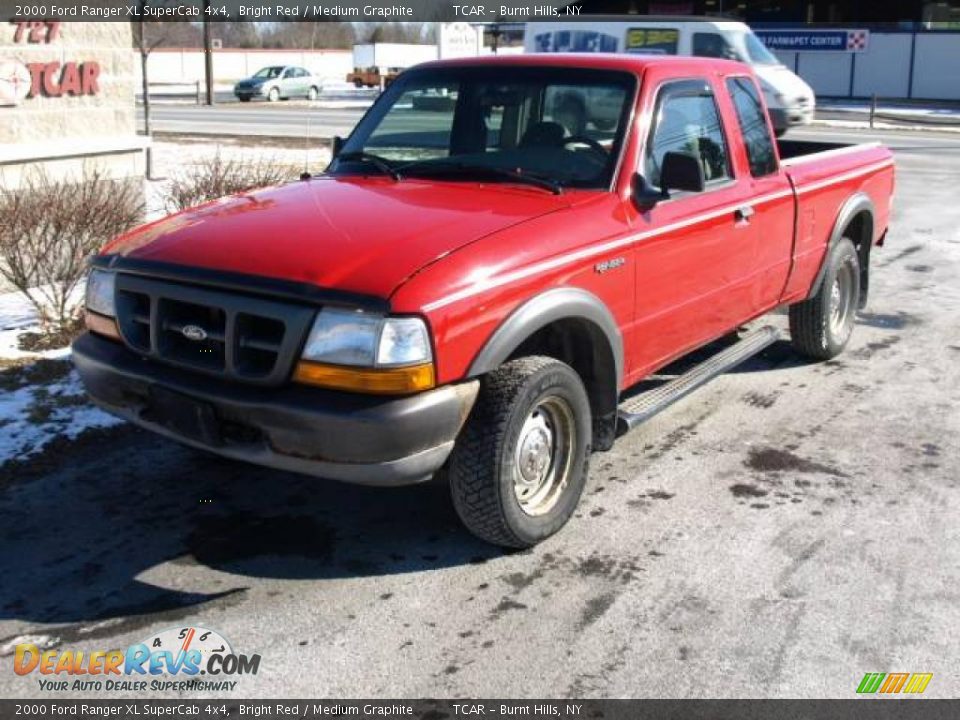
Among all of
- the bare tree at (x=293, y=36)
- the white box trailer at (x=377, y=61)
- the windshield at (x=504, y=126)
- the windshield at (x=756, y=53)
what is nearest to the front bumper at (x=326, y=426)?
the windshield at (x=504, y=126)

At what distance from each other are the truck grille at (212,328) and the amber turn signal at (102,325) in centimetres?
10

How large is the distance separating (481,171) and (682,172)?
3.01 ft

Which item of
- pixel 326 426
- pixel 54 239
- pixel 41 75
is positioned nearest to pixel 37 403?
pixel 54 239

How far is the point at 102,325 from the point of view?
4.40 m

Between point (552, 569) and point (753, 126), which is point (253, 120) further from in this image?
point (552, 569)

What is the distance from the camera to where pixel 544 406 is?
4332 mm

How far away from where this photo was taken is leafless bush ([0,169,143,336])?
23.1 ft

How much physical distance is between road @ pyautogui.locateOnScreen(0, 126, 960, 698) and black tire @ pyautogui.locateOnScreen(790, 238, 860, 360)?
1048 mm

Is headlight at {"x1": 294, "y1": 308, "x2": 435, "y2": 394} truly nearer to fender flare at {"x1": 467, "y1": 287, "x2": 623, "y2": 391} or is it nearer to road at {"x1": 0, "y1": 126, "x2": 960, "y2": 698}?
fender flare at {"x1": 467, "y1": 287, "x2": 623, "y2": 391}

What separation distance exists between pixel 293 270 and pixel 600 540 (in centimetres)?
172

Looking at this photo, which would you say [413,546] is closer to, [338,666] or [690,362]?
[338,666]

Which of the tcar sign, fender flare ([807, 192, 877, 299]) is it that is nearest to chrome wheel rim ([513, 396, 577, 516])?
fender flare ([807, 192, 877, 299])

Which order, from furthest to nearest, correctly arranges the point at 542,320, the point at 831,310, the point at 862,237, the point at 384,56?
the point at 384,56 < the point at 862,237 < the point at 831,310 < the point at 542,320

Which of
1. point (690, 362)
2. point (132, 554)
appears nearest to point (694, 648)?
point (132, 554)
